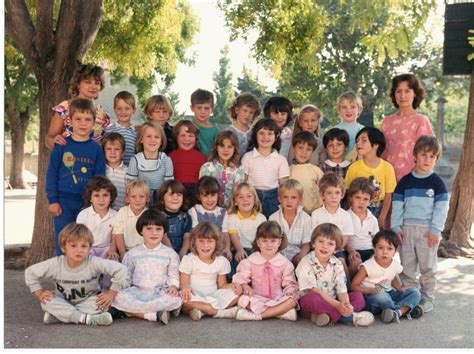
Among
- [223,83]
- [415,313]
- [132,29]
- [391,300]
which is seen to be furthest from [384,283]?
[223,83]

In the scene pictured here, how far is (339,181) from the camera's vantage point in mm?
5590

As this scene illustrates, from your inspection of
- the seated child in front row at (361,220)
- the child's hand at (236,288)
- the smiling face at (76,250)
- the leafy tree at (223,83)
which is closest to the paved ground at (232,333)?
the child's hand at (236,288)

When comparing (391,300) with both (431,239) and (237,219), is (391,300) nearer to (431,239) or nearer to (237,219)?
(431,239)

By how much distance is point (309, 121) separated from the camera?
634 cm

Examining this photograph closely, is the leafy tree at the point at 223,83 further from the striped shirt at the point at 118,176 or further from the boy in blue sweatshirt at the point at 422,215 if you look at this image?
the boy in blue sweatshirt at the point at 422,215

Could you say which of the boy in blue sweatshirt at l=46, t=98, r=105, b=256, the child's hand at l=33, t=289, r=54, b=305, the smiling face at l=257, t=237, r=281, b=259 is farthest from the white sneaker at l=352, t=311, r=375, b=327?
the boy in blue sweatshirt at l=46, t=98, r=105, b=256

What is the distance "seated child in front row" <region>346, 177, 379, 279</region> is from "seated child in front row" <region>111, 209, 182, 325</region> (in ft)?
5.48

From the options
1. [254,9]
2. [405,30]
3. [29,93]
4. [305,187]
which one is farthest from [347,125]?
[29,93]

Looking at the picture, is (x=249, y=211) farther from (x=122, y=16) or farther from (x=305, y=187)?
(x=122, y=16)

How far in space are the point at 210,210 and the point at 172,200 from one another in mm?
397

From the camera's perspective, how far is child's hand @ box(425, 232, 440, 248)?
18.5ft

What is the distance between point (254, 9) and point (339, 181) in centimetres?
501

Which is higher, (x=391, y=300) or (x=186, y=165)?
(x=186, y=165)

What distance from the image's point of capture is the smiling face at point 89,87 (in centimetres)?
604
